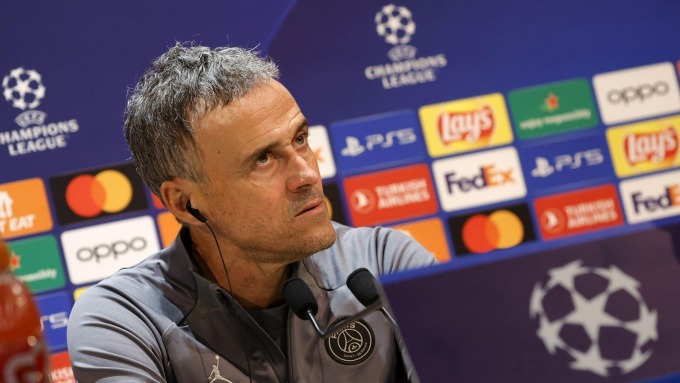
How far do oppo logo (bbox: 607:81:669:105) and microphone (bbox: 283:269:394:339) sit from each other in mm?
2184

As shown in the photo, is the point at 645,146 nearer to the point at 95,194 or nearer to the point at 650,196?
the point at 650,196

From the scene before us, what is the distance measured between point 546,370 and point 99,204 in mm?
2252

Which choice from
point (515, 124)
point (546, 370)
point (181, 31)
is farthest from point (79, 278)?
point (546, 370)

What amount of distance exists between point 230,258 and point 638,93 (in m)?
2.14

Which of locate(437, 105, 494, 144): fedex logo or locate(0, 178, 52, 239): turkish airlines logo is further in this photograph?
locate(437, 105, 494, 144): fedex logo

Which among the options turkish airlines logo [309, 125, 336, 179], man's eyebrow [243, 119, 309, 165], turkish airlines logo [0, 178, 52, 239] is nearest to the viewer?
man's eyebrow [243, 119, 309, 165]

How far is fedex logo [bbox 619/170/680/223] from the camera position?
11.4 ft

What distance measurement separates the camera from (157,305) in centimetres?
186

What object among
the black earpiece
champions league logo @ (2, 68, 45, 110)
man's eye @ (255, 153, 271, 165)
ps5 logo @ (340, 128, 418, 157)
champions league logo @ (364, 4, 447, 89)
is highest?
champions league logo @ (2, 68, 45, 110)

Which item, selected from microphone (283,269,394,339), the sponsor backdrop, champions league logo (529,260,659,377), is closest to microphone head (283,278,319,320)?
microphone (283,269,394,339)

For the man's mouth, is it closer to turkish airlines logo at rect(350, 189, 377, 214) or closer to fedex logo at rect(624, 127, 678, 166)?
turkish airlines logo at rect(350, 189, 377, 214)

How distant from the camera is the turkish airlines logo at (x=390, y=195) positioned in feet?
10.9

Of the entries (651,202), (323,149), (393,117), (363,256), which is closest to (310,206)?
(363,256)

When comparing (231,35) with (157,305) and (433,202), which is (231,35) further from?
(157,305)
